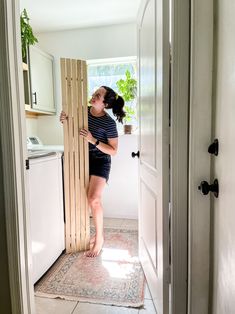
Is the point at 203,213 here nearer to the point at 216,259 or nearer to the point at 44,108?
the point at 216,259

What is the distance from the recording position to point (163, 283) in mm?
1239

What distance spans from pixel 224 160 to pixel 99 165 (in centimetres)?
152

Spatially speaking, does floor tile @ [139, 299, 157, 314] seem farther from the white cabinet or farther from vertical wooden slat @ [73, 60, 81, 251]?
the white cabinet

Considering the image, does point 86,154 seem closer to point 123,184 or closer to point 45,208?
point 45,208

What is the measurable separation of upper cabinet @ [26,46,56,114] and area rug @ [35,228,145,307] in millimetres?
1670

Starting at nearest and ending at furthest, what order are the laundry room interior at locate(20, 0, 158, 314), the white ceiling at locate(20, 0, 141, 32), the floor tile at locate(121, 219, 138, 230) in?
the white ceiling at locate(20, 0, 141, 32)
the laundry room interior at locate(20, 0, 158, 314)
the floor tile at locate(121, 219, 138, 230)

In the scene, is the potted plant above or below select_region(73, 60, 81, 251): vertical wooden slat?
above

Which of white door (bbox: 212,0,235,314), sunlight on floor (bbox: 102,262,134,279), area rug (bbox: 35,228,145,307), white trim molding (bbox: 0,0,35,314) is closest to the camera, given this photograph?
white door (bbox: 212,0,235,314)

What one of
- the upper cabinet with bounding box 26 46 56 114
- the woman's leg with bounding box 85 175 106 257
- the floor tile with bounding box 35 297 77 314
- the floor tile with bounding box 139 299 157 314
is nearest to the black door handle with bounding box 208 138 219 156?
the floor tile with bounding box 139 299 157 314

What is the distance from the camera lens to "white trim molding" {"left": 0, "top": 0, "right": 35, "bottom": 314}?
1166mm

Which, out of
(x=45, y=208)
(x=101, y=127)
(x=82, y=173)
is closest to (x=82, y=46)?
(x=101, y=127)

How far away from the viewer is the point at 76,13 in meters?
2.69

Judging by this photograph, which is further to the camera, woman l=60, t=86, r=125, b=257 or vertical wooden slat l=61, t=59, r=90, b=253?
woman l=60, t=86, r=125, b=257

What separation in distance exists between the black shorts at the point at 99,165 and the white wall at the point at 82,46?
1130 mm
